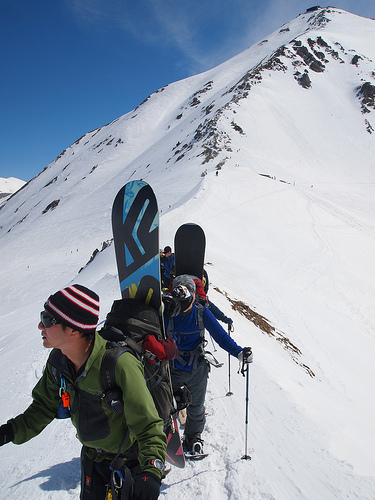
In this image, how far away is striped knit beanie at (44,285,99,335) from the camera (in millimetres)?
1830

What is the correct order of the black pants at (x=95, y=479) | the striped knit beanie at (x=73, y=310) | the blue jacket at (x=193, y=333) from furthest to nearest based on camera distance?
1. the blue jacket at (x=193, y=333)
2. the black pants at (x=95, y=479)
3. the striped knit beanie at (x=73, y=310)

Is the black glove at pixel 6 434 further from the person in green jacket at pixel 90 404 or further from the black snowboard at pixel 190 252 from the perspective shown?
the black snowboard at pixel 190 252

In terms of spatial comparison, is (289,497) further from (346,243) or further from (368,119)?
(368,119)

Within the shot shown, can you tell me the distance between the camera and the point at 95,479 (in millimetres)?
1957

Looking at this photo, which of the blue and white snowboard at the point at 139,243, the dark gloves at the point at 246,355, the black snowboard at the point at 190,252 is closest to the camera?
the blue and white snowboard at the point at 139,243

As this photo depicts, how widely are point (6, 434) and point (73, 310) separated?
0.89 meters

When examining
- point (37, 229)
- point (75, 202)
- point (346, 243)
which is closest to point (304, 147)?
point (346, 243)

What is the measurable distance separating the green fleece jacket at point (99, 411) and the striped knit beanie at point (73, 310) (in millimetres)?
115

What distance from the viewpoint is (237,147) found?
39.3 meters

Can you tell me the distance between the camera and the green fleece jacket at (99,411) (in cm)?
171

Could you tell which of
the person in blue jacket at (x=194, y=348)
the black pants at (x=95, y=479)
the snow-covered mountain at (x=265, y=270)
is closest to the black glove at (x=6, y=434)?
the black pants at (x=95, y=479)

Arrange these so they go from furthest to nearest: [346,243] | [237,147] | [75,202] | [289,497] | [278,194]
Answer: [75,202] → [237,147] → [278,194] → [346,243] → [289,497]

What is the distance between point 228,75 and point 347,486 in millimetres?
88762

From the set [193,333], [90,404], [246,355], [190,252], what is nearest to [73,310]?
[90,404]
